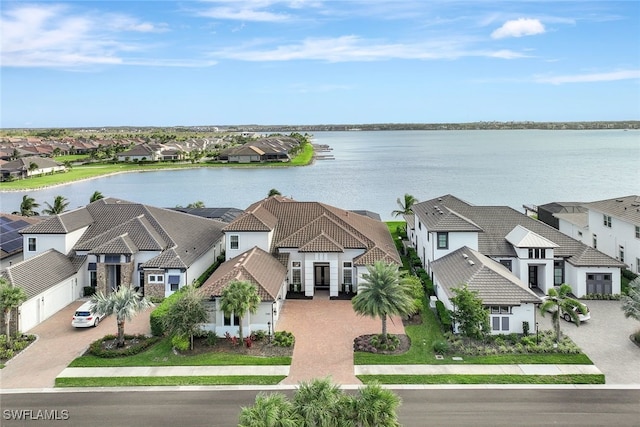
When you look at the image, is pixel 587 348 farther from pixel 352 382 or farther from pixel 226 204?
pixel 226 204

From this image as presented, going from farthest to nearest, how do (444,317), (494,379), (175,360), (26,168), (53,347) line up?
1. (26,168)
2. (444,317)
3. (53,347)
4. (175,360)
5. (494,379)

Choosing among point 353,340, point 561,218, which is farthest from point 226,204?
point 353,340

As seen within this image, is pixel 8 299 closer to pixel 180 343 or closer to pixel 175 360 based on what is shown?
pixel 180 343

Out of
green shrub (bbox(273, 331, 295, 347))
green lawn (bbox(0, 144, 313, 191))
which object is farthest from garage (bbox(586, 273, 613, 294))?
green lawn (bbox(0, 144, 313, 191))

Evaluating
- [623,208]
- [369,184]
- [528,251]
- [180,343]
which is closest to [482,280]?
[528,251]

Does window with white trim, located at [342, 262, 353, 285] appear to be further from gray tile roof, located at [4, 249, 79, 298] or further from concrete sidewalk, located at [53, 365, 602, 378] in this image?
gray tile roof, located at [4, 249, 79, 298]
